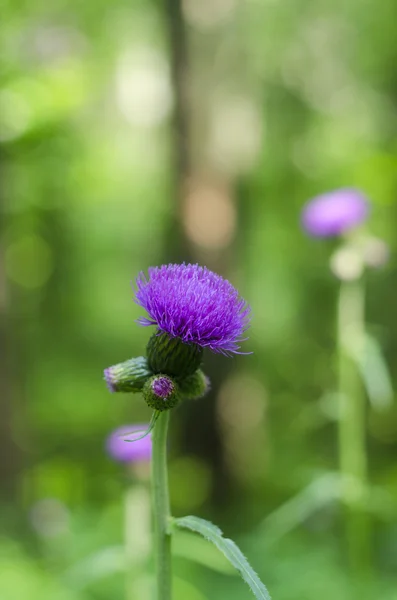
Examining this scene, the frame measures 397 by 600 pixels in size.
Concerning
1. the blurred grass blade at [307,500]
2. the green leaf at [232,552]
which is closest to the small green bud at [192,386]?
the green leaf at [232,552]

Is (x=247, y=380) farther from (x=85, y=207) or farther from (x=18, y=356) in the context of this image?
(x=85, y=207)

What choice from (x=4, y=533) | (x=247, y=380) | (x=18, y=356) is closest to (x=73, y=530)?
(x=4, y=533)

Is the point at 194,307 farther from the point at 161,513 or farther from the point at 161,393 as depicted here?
the point at 161,513

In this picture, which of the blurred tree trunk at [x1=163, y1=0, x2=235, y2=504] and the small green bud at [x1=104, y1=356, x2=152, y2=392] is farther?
the blurred tree trunk at [x1=163, y1=0, x2=235, y2=504]

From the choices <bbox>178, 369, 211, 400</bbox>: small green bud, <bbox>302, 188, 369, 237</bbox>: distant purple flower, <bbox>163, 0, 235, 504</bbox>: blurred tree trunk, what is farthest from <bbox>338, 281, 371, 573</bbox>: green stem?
<bbox>163, 0, 235, 504</bbox>: blurred tree trunk

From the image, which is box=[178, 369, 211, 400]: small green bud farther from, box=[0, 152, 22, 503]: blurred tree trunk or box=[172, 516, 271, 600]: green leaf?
box=[0, 152, 22, 503]: blurred tree trunk

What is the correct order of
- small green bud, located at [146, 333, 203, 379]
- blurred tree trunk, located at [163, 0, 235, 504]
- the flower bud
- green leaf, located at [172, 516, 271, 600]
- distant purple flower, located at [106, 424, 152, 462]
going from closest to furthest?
green leaf, located at [172, 516, 271, 600]
the flower bud
small green bud, located at [146, 333, 203, 379]
distant purple flower, located at [106, 424, 152, 462]
blurred tree trunk, located at [163, 0, 235, 504]
